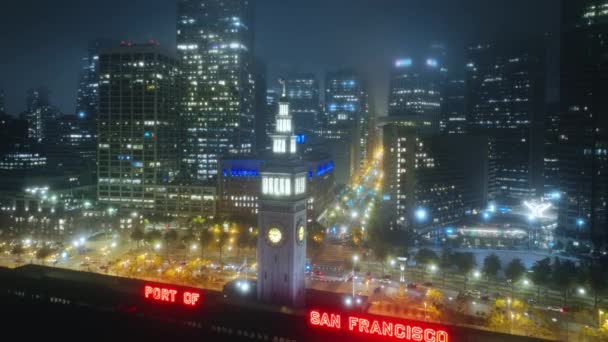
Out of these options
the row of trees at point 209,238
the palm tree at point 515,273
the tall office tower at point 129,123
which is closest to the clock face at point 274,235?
the row of trees at point 209,238

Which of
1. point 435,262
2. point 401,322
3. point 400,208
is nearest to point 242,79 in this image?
point 400,208

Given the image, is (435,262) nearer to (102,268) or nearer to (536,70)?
(102,268)

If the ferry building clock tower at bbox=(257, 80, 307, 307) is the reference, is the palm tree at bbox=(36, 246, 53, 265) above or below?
below

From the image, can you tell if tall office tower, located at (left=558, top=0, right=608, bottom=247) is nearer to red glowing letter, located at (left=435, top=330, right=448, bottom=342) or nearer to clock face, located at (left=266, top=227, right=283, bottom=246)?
clock face, located at (left=266, top=227, right=283, bottom=246)

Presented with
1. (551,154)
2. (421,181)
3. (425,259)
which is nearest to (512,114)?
(551,154)

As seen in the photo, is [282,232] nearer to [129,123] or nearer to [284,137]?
[284,137]

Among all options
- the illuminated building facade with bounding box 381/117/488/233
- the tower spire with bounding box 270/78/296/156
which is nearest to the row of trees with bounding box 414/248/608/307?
the illuminated building facade with bounding box 381/117/488/233

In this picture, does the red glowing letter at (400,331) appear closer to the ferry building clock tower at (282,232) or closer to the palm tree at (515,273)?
the ferry building clock tower at (282,232)
